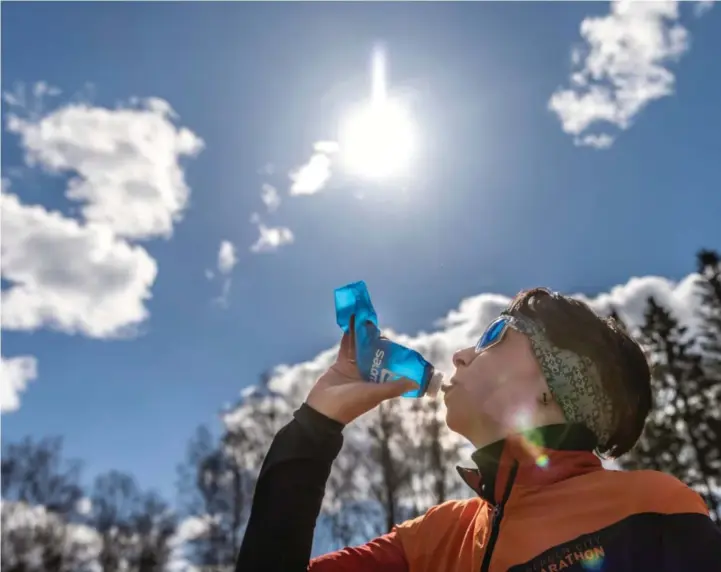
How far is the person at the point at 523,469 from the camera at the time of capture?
5.19 feet

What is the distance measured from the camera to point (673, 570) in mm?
1396

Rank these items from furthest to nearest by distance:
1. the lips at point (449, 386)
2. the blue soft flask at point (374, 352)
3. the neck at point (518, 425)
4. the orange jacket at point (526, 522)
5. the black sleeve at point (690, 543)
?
the blue soft flask at point (374, 352), the lips at point (449, 386), the neck at point (518, 425), the orange jacket at point (526, 522), the black sleeve at point (690, 543)

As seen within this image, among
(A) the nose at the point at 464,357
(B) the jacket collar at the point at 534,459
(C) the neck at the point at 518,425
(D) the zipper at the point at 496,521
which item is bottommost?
(D) the zipper at the point at 496,521

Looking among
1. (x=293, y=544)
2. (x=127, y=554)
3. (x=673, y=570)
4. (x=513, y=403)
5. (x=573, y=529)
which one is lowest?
(x=673, y=570)

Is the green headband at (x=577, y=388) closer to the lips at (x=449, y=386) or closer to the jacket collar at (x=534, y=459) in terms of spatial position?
the jacket collar at (x=534, y=459)

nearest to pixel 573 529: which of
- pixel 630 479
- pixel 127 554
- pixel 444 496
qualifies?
pixel 630 479

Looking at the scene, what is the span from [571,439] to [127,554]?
38.3m

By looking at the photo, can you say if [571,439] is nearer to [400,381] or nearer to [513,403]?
[513,403]

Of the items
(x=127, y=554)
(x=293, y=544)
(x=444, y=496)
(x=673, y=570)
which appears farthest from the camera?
(x=127, y=554)

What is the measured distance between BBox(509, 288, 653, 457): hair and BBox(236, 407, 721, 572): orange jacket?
17cm

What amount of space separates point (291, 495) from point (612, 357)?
3.49 ft

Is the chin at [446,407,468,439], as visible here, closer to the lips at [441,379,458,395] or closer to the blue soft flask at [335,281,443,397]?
the lips at [441,379,458,395]

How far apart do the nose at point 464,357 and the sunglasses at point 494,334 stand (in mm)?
23

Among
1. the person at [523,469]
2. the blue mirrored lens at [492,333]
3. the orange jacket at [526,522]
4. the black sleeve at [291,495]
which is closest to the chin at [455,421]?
the person at [523,469]
